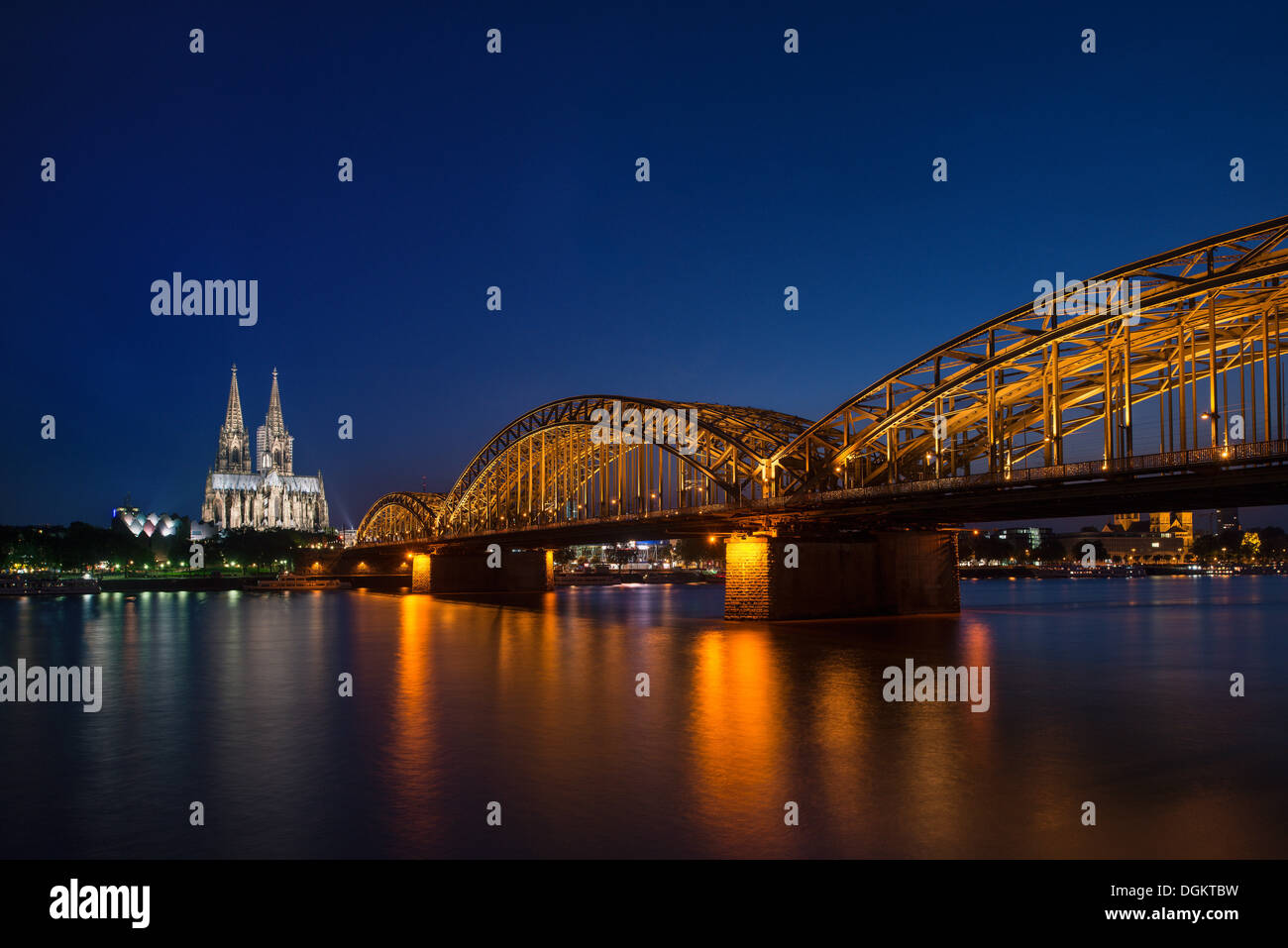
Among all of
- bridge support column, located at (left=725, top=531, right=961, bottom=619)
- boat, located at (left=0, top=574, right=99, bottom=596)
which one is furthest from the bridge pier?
bridge support column, located at (left=725, top=531, right=961, bottom=619)

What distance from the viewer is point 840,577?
58.7 metres

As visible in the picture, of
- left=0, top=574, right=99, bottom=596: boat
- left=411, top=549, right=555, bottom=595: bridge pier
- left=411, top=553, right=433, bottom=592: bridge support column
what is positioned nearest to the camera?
left=0, top=574, right=99, bottom=596: boat

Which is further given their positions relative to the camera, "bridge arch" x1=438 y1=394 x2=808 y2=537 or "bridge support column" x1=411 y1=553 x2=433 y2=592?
"bridge support column" x1=411 y1=553 x2=433 y2=592

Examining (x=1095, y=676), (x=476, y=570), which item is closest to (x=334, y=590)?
(x=476, y=570)

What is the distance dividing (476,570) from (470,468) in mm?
12939

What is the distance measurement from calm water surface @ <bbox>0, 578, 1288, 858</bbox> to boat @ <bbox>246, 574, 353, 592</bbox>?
98256mm

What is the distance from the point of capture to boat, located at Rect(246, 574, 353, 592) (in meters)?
137

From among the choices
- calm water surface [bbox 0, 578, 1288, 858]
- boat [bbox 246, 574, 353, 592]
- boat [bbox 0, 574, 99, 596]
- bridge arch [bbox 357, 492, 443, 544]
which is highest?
bridge arch [bbox 357, 492, 443, 544]

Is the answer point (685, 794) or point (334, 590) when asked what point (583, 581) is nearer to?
point (334, 590)

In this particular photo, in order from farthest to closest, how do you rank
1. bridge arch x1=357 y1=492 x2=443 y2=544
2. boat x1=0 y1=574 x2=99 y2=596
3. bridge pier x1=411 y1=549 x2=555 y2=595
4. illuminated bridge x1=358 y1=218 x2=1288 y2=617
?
1. bridge arch x1=357 y1=492 x2=443 y2=544
2. bridge pier x1=411 y1=549 x2=555 y2=595
3. boat x1=0 y1=574 x2=99 y2=596
4. illuminated bridge x1=358 y1=218 x2=1288 y2=617

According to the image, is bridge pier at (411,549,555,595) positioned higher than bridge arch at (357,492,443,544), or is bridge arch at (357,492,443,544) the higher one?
bridge arch at (357,492,443,544)

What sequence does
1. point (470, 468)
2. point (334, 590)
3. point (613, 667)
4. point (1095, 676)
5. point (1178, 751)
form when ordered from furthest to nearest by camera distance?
point (334, 590) → point (470, 468) → point (613, 667) → point (1095, 676) → point (1178, 751)

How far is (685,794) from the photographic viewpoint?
1612cm

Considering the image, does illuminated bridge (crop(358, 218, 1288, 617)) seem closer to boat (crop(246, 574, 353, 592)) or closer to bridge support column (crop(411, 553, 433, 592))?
bridge support column (crop(411, 553, 433, 592))
